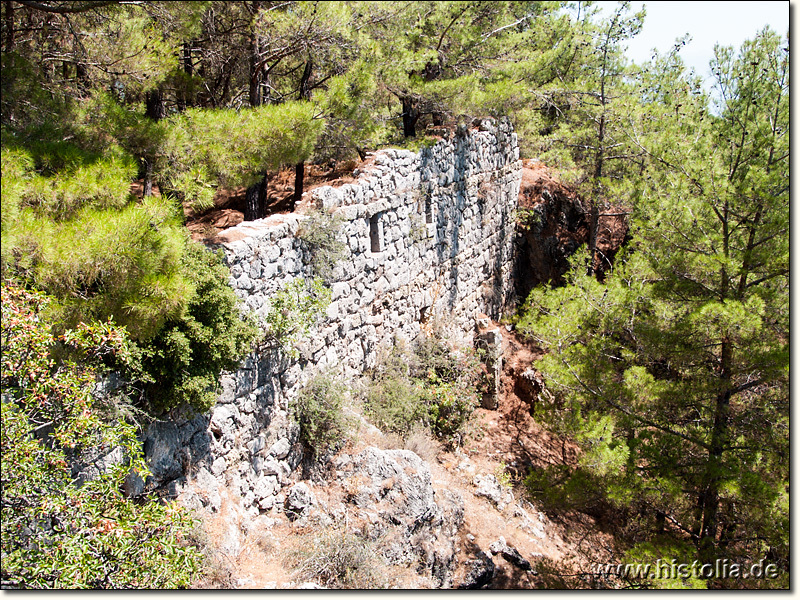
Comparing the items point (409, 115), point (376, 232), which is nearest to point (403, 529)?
point (376, 232)

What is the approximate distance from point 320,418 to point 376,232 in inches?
122

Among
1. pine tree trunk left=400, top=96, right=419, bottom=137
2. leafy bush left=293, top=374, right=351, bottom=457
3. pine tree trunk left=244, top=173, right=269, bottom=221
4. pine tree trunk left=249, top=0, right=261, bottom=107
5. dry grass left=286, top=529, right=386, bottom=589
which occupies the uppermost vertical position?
pine tree trunk left=249, top=0, right=261, bottom=107

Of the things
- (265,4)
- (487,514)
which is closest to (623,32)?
(265,4)

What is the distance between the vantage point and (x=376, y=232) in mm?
9328

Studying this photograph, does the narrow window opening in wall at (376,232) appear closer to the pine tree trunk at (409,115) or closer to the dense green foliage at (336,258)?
the dense green foliage at (336,258)

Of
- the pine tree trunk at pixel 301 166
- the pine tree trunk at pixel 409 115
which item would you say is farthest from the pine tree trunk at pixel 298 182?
the pine tree trunk at pixel 409 115

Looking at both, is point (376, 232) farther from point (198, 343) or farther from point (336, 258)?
point (198, 343)

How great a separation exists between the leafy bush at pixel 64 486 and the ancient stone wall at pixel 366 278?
1.16 meters

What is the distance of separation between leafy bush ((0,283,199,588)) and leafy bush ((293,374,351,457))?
9.57ft

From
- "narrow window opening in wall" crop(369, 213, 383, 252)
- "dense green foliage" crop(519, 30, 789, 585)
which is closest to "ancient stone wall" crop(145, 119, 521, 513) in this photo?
"narrow window opening in wall" crop(369, 213, 383, 252)

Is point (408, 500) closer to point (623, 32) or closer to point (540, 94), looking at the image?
point (540, 94)

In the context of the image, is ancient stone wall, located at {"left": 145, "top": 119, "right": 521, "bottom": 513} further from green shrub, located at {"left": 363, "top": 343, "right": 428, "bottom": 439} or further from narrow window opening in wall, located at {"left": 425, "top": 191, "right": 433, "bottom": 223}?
green shrub, located at {"left": 363, "top": 343, "right": 428, "bottom": 439}

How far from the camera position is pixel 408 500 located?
23.1 ft

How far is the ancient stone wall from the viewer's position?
6395 millimetres
